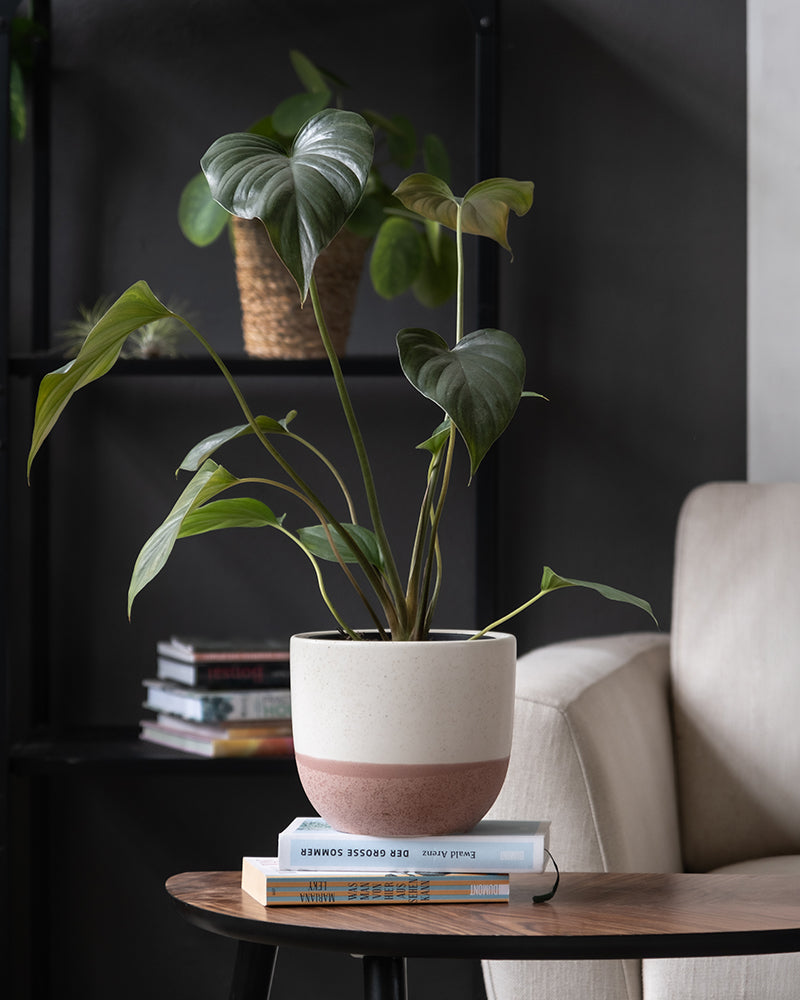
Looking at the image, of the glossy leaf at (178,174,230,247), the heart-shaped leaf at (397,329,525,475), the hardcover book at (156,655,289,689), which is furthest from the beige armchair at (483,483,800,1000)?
the glossy leaf at (178,174,230,247)

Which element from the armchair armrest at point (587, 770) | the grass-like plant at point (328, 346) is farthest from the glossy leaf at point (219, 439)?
the armchair armrest at point (587, 770)

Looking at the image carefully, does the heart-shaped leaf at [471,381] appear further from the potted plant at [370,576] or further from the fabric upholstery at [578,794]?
the fabric upholstery at [578,794]

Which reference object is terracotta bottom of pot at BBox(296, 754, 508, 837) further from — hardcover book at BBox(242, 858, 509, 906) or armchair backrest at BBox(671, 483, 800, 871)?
armchair backrest at BBox(671, 483, 800, 871)

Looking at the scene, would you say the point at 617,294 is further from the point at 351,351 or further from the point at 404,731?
the point at 404,731

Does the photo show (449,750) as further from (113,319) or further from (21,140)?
(21,140)

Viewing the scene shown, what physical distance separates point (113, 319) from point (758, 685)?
1.08 metres

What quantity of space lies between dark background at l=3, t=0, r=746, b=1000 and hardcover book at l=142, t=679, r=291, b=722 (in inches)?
12.3

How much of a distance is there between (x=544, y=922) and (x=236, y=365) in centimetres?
109

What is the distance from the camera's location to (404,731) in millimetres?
888

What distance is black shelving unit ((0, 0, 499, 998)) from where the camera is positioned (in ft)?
5.50

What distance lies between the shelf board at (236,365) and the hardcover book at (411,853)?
95 centimetres

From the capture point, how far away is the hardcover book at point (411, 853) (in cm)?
88

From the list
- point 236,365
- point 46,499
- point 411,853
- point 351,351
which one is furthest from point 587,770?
point 46,499

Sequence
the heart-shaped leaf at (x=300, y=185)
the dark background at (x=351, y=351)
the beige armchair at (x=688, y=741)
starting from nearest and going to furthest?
the heart-shaped leaf at (x=300, y=185) → the beige armchair at (x=688, y=741) → the dark background at (x=351, y=351)
